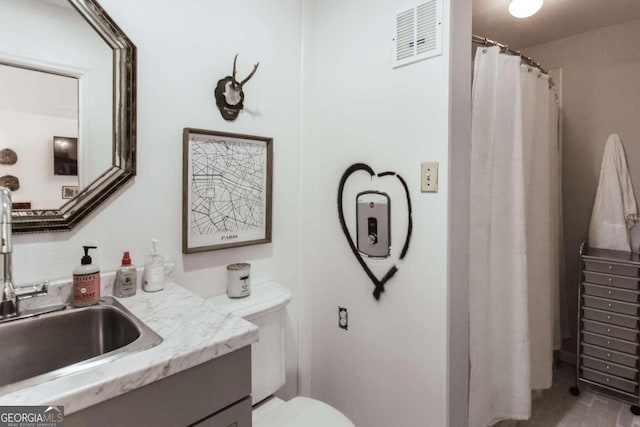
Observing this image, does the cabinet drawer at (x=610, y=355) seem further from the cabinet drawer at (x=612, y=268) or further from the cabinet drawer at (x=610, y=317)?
the cabinet drawer at (x=612, y=268)

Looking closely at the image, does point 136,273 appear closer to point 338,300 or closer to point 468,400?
point 338,300

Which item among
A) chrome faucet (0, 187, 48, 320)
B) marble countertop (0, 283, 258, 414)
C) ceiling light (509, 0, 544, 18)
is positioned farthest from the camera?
ceiling light (509, 0, 544, 18)

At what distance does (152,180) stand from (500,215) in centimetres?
150

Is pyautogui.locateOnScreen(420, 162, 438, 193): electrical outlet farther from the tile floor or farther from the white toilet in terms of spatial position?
the tile floor

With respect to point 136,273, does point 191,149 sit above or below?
above

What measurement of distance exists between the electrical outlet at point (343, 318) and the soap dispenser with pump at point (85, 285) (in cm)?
99

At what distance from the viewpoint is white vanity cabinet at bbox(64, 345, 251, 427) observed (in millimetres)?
607

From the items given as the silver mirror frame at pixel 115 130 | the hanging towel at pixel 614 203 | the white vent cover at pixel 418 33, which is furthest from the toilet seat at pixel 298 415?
the hanging towel at pixel 614 203

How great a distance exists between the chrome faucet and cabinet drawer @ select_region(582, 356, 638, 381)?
280cm

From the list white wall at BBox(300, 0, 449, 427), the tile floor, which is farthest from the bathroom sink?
the tile floor

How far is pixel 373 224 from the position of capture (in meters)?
1.45

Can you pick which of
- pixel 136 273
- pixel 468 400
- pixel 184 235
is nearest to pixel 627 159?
pixel 468 400

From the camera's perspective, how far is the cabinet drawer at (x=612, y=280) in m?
1.92

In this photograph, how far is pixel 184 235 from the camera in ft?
4.17
